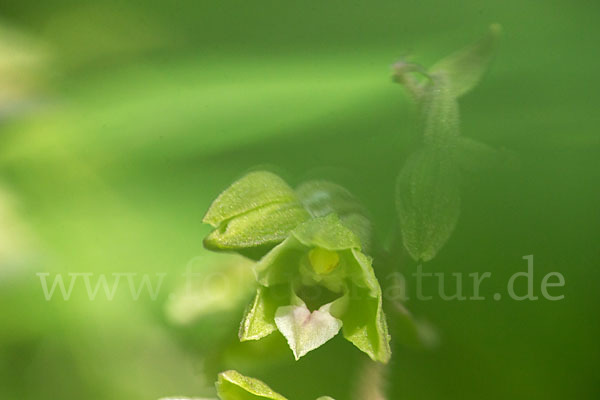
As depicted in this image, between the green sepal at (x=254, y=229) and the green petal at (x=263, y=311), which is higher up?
the green sepal at (x=254, y=229)

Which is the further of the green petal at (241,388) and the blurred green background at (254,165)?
the blurred green background at (254,165)

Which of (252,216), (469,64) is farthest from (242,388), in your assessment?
(469,64)

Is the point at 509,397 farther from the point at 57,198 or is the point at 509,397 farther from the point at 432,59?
the point at 57,198

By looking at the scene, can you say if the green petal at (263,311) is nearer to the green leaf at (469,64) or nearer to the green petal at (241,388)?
the green petal at (241,388)

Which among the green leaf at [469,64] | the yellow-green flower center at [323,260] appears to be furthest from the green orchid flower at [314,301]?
the green leaf at [469,64]

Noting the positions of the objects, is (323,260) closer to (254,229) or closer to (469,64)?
(254,229)

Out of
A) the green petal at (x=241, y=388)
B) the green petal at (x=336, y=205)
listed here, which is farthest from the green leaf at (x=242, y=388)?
the green petal at (x=336, y=205)

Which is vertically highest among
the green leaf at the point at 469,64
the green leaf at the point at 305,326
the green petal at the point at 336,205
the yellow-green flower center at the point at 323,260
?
the green leaf at the point at 469,64
